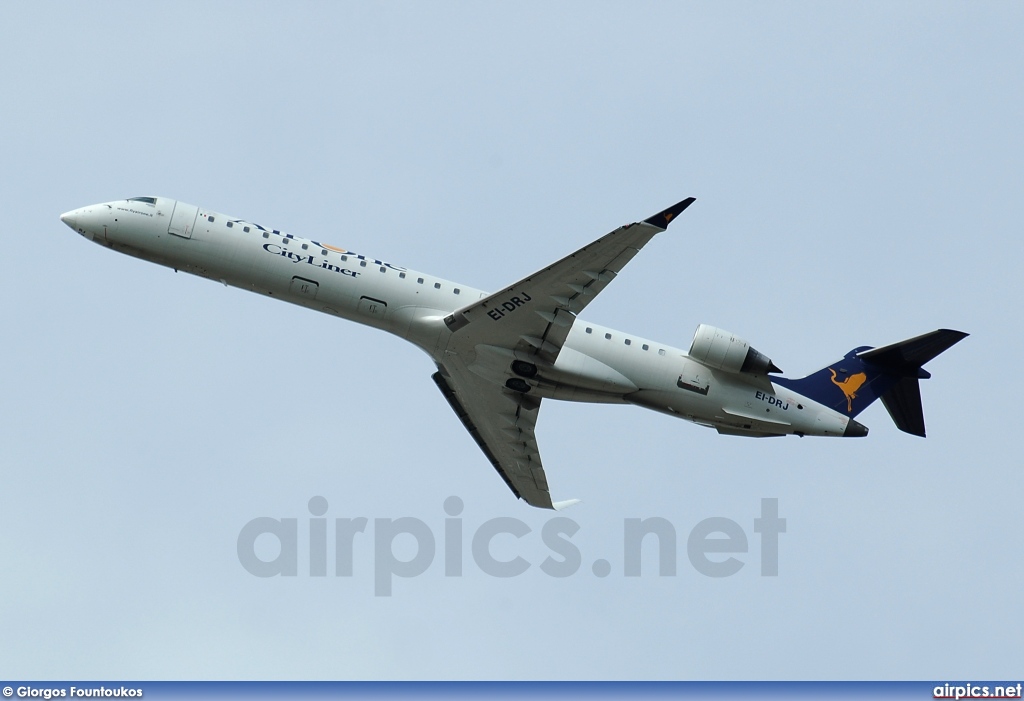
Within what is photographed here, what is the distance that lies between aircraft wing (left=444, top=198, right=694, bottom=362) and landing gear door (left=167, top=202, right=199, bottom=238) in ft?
25.0

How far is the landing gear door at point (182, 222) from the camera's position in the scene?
31578 millimetres

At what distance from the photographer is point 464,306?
32.0m

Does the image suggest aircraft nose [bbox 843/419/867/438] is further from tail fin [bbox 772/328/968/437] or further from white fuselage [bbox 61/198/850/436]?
white fuselage [bbox 61/198/850/436]

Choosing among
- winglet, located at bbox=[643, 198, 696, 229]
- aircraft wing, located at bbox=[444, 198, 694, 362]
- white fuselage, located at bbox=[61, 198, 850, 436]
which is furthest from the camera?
white fuselage, located at bbox=[61, 198, 850, 436]

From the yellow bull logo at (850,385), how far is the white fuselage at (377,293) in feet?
9.89

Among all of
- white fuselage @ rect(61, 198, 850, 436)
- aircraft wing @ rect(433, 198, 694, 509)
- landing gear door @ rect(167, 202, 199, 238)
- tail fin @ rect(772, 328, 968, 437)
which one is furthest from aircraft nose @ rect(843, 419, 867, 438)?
landing gear door @ rect(167, 202, 199, 238)

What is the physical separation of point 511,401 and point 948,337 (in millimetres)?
13099

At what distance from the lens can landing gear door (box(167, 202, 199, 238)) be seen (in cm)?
3158

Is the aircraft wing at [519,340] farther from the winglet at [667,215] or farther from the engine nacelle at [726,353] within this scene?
the engine nacelle at [726,353]

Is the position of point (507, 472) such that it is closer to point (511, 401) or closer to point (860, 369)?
point (511, 401)

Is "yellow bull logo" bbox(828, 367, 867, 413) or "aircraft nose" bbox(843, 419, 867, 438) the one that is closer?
"aircraft nose" bbox(843, 419, 867, 438)

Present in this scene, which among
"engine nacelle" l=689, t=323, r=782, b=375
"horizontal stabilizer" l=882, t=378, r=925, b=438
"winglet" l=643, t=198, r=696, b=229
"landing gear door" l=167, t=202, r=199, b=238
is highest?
"landing gear door" l=167, t=202, r=199, b=238

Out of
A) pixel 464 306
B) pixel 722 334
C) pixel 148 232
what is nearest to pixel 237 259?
pixel 148 232

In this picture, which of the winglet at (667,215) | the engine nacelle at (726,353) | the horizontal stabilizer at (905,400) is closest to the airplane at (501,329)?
the engine nacelle at (726,353)
